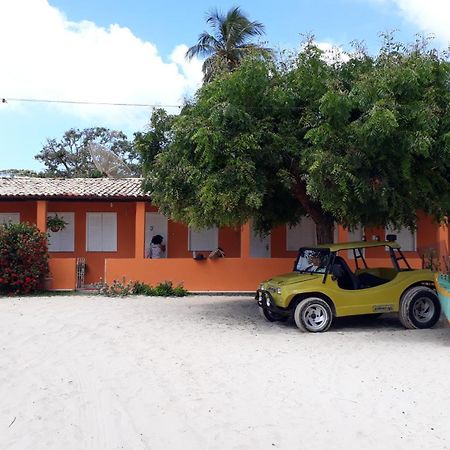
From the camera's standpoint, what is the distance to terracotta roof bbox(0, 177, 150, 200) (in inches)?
696

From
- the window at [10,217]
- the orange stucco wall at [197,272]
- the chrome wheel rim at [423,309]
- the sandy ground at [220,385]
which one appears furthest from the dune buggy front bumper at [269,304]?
the window at [10,217]

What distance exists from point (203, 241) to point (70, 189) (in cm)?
511

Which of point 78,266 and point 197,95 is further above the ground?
point 197,95

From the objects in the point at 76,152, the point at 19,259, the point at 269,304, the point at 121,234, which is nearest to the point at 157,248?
the point at 121,234

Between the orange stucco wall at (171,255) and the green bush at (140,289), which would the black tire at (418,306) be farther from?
→ the green bush at (140,289)

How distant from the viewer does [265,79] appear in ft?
33.4

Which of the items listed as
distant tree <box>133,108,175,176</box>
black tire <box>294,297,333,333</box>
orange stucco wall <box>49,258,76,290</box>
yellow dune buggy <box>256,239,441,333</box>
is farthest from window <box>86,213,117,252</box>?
black tire <box>294,297,333,333</box>

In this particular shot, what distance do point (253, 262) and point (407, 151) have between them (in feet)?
27.2

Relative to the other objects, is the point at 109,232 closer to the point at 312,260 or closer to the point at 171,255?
the point at 171,255

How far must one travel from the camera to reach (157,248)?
1867 cm

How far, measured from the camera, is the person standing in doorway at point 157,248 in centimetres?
1866

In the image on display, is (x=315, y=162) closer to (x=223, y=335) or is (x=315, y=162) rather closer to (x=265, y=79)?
(x=265, y=79)

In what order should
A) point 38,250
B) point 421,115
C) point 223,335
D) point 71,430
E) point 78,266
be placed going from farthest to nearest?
point 78,266 → point 38,250 → point 223,335 → point 421,115 → point 71,430

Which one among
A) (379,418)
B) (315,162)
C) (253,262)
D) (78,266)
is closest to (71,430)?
(379,418)
